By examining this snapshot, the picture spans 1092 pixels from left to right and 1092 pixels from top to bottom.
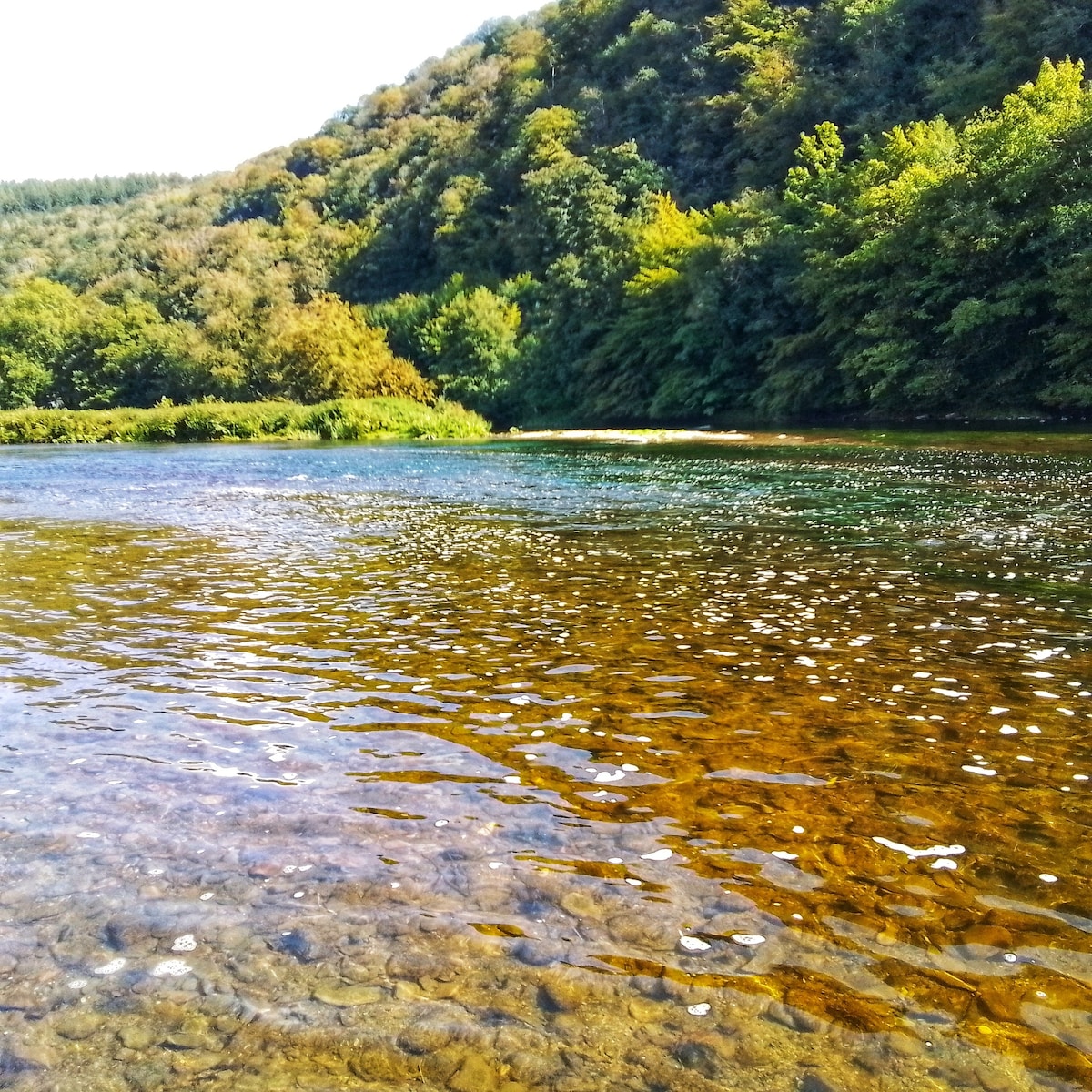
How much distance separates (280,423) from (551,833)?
6455 cm

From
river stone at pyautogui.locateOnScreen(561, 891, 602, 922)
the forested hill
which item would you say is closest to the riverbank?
the forested hill

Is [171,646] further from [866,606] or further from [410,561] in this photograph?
[866,606]

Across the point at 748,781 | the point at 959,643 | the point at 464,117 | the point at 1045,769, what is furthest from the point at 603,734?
the point at 464,117

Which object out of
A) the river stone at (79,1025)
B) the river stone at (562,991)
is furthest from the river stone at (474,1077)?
the river stone at (79,1025)

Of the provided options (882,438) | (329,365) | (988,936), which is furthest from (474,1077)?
(329,365)

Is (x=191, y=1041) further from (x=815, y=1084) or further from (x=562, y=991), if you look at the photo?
(x=815, y=1084)

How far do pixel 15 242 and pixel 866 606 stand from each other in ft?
571

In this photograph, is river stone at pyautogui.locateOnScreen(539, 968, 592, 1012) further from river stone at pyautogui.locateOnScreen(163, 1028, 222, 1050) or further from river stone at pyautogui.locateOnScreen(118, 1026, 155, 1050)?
river stone at pyautogui.locateOnScreen(118, 1026, 155, 1050)

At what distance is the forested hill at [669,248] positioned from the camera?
44.2 m

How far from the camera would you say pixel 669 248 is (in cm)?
6844

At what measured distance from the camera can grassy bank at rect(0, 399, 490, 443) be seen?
211 ft

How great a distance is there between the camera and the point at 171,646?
31.2ft

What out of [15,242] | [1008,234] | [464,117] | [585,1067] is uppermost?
[464,117]

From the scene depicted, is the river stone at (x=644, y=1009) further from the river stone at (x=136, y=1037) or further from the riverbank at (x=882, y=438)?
the riverbank at (x=882, y=438)
